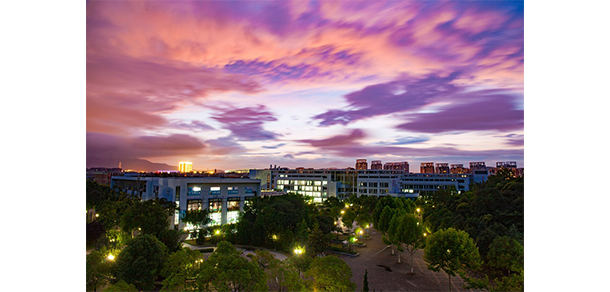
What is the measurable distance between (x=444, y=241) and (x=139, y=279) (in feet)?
30.3

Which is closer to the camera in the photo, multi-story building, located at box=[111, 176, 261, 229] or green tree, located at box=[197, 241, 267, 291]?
green tree, located at box=[197, 241, 267, 291]

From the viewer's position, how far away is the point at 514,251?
9555mm

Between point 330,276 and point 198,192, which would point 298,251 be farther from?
point 198,192

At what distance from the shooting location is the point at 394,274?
1210cm

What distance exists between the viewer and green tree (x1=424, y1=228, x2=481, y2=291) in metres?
10.1

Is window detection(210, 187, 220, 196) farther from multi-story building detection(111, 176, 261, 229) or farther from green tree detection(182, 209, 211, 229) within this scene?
green tree detection(182, 209, 211, 229)

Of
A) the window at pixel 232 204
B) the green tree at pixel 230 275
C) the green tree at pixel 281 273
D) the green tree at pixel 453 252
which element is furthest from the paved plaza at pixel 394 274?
the window at pixel 232 204

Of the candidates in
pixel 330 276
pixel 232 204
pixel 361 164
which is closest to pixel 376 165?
pixel 361 164

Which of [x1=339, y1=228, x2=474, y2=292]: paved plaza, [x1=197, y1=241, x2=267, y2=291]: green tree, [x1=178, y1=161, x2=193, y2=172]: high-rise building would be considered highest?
[x1=178, y1=161, x2=193, y2=172]: high-rise building

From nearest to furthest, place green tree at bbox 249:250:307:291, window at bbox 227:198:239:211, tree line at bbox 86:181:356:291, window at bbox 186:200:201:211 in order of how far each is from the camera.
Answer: tree line at bbox 86:181:356:291, green tree at bbox 249:250:307:291, window at bbox 186:200:201:211, window at bbox 227:198:239:211

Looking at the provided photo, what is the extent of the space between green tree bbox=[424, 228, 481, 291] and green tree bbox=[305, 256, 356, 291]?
429 centimetres

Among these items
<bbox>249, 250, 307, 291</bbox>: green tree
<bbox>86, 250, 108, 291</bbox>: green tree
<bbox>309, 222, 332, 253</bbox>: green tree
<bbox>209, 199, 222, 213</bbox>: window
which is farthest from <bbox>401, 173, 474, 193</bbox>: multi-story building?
<bbox>86, 250, 108, 291</bbox>: green tree

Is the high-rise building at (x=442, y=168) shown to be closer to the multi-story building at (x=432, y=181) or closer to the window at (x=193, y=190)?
the multi-story building at (x=432, y=181)
